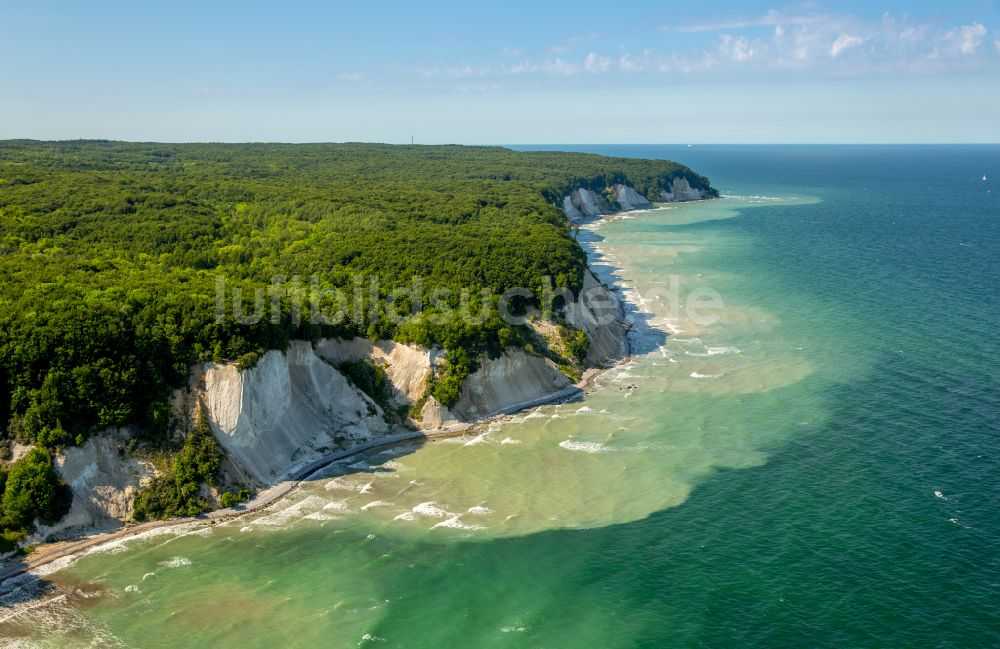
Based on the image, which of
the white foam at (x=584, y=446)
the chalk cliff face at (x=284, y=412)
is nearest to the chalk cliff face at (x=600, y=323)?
the white foam at (x=584, y=446)

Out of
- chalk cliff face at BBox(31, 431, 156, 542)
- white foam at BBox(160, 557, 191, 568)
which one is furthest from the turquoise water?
chalk cliff face at BBox(31, 431, 156, 542)

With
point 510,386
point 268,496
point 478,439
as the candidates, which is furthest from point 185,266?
point 478,439

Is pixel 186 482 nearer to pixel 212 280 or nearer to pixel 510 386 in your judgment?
pixel 212 280

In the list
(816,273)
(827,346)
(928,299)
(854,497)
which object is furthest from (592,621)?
(816,273)

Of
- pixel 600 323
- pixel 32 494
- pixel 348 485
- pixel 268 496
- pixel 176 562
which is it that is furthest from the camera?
pixel 600 323

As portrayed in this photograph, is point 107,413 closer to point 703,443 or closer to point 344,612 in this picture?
point 344,612

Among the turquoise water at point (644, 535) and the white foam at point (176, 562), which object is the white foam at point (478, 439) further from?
the white foam at point (176, 562)
